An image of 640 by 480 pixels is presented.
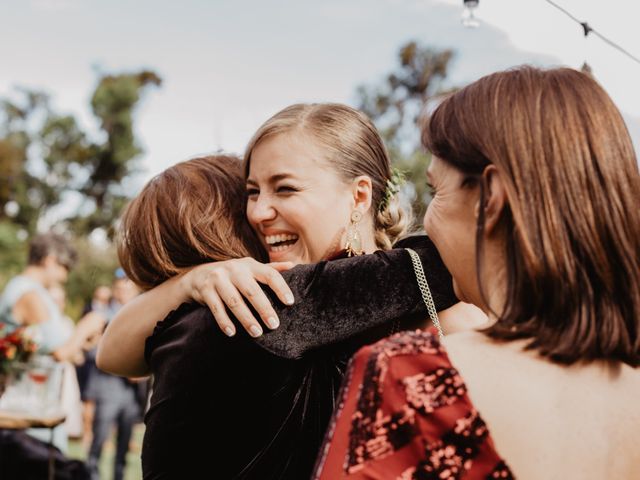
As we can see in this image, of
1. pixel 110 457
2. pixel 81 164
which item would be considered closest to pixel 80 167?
pixel 81 164

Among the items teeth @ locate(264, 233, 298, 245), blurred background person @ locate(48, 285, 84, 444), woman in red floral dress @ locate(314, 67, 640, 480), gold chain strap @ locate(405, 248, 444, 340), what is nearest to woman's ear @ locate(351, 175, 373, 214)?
teeth @ locate(264, 233, 298, 245)

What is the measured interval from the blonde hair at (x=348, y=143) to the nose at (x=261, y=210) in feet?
0.42

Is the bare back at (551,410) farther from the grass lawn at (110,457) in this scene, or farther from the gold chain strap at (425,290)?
the grass lawn at (110,457)

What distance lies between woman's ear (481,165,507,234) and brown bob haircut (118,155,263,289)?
0.81 metres

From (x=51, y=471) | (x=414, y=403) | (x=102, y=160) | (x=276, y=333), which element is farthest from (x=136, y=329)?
(x=102, y=160)

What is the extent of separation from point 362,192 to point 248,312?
782 mm

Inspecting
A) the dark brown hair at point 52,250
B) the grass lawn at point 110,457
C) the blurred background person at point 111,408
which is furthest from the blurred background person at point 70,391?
the dark brown hair at point 52,250

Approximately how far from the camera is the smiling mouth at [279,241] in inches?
80.2

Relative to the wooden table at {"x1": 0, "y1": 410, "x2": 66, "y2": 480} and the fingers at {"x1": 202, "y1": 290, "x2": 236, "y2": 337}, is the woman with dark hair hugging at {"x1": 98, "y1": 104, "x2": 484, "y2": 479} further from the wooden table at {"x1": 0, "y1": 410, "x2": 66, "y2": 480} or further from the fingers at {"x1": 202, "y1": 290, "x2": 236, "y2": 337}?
the wooden table at {"x1": 0, "y1": 410, "x2": 66, "y2": 480}

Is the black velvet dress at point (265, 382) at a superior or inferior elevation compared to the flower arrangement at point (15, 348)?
superior

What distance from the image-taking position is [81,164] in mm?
41156

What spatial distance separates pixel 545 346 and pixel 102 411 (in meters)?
7.62

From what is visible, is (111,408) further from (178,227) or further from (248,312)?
(248,312)

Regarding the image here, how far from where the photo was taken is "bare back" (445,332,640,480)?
42.1 inches
